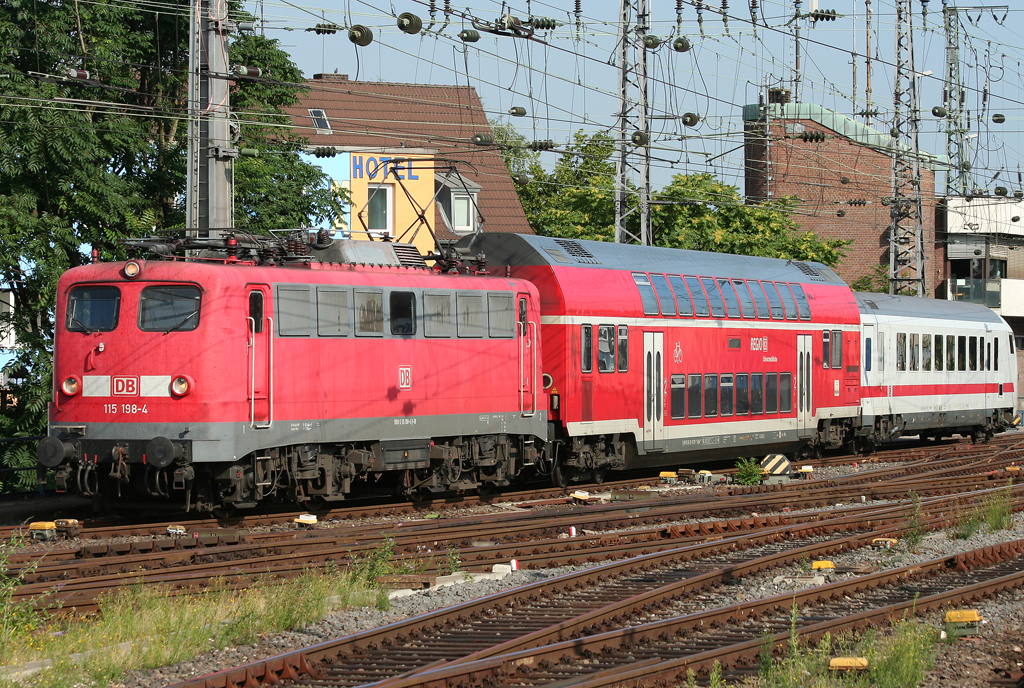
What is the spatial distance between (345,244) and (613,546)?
5.81 meters

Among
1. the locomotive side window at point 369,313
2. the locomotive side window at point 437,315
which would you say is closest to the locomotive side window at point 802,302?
the locomotive side window at point 437,315

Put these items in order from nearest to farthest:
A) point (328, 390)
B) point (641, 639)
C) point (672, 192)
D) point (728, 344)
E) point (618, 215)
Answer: point (641, 639) → point (328, 390) → point (728, 344) → point (618, 215) → point (672, 192)

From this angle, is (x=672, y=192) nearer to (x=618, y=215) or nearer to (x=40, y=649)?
(x=618, y=215)

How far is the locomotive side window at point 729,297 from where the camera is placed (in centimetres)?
2184

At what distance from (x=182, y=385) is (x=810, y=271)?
15.7 meters

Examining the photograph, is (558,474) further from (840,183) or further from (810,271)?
(840,183)

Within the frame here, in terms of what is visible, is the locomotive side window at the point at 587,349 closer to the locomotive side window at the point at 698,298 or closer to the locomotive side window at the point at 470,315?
the locomotive side window at the point at 470,315

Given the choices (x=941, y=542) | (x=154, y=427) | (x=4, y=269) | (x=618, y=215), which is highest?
(x=618, y=215)

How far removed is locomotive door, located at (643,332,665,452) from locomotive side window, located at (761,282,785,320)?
3718 mm

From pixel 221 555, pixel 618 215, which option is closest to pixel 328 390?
pixel 221 555

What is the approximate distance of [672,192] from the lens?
39.9 meters

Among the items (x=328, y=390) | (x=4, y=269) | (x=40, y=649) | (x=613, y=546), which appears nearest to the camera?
(x=40, y=649)

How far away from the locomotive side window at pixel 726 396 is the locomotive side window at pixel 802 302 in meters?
3.01

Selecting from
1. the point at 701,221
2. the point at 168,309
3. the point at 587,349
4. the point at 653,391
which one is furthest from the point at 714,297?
the point at 701,221
